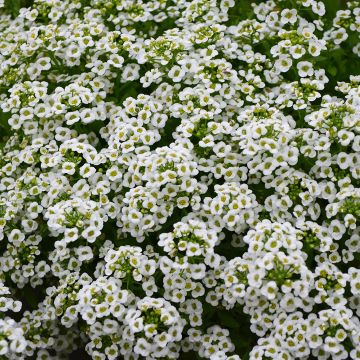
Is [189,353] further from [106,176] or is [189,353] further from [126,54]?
[126,54]

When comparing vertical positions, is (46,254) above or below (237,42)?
below

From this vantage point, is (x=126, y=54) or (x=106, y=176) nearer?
(x=106, y=176)

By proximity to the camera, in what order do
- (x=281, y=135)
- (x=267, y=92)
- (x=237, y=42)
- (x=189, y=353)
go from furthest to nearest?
(x=237, y=42), (x=267, y=92), (x=189, y=353), (x=281, y=135)

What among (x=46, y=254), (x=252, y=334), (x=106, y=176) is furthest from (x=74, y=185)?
(x=252, y=334)

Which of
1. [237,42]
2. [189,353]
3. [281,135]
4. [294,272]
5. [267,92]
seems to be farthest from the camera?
[237,42]

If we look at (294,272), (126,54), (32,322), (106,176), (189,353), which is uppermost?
(126,54)

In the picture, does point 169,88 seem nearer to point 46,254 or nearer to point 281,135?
point 281,135

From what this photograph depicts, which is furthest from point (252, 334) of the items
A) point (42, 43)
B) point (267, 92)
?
point (42, 43)
